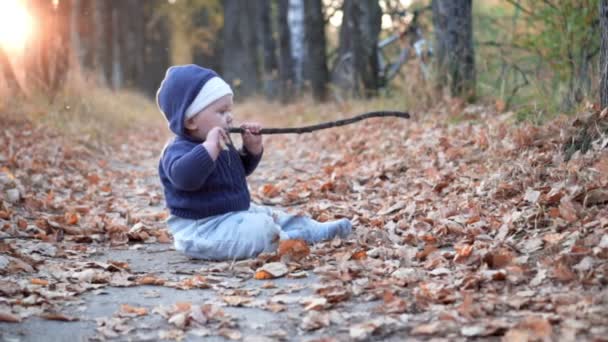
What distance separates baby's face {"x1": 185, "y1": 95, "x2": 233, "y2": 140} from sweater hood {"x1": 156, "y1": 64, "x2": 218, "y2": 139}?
0.20 ft

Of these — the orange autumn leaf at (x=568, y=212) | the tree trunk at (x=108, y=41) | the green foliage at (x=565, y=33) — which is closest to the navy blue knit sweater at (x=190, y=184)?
the orange autumn leaf at (x=568, y=212)

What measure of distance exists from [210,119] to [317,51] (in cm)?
1126

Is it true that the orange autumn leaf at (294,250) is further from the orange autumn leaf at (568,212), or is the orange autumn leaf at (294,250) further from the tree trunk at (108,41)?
the tree trunk at (108,41)

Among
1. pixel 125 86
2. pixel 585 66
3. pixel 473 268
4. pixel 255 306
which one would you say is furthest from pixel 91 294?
pixel 125 86

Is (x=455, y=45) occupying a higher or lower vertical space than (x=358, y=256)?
higher

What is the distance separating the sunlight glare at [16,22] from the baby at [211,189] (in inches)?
323

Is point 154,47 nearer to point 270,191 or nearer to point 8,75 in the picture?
point 8,75

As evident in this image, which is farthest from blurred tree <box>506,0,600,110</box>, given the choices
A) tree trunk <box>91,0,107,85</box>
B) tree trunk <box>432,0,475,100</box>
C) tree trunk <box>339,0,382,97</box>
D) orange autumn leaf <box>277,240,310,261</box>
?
tree trunk <box>91,0,107,85</box>

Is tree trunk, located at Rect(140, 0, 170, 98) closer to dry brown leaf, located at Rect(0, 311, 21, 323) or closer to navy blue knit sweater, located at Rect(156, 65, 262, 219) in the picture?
navy blue knit sweater, located at Rect(156, 65, 262, 219)

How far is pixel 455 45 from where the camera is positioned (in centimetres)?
847

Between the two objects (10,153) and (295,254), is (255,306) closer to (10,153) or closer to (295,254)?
(295,254)

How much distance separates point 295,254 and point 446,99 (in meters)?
4.70

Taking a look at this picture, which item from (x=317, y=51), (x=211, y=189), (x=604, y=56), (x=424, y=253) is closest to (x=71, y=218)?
(x=211, y=189)

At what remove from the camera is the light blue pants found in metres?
4.16
